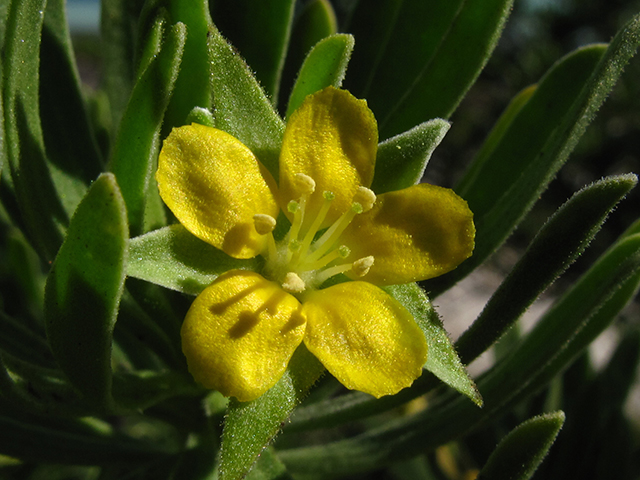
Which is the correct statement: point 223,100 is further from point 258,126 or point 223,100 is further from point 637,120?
point 637,120

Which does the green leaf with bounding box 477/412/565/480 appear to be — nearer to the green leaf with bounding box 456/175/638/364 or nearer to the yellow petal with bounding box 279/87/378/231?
the green leaf with bounding box 456/175/638/364

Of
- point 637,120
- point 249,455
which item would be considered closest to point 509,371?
point 249,455

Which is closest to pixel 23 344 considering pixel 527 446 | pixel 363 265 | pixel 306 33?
pixel 363 265

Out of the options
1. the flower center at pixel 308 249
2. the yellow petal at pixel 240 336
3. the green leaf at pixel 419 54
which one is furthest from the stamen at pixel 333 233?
the green leaf at pixel 419 54

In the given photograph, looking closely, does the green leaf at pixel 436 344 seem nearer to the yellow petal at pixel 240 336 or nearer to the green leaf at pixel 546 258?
the green leaf at pixel 546 258

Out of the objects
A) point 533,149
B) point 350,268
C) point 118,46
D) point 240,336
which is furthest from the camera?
point 118,46

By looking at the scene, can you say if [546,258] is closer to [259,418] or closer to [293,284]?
[293,284]
